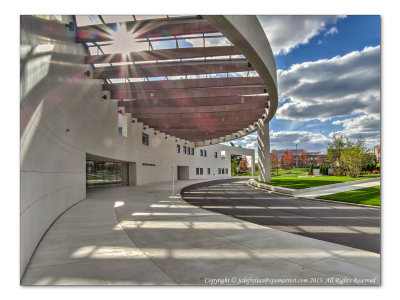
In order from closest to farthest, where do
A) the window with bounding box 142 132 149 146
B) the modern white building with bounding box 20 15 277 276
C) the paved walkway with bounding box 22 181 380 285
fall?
the paved walkway with bounding box 22 181 380 285, the modern white building with bounding box 20 15 277 276, the window with bounding box 142 132 149 146

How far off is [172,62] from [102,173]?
609 inches

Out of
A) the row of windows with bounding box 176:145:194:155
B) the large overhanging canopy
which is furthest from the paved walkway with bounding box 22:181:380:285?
the row of windows with bounding box 176:145:194:155

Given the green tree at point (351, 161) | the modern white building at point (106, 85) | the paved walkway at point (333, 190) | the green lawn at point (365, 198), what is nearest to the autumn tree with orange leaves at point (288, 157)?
the paved walkway at point (333, 190)

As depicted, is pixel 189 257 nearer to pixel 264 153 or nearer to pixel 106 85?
pixel 106 85

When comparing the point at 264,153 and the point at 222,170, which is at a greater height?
the point at 264,153

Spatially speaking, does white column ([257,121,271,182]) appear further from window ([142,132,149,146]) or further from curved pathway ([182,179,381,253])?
curved pathway ([182,179,381,253])

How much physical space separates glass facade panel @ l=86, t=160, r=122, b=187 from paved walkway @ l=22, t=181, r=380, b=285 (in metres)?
16.1

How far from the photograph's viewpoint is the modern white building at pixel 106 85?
593 cm

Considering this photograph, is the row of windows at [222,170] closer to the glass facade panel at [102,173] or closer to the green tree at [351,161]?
the glass facade panel at [102,173]

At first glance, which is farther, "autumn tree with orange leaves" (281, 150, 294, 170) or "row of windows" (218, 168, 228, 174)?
"row of windows" (218, 168, 228, 174)

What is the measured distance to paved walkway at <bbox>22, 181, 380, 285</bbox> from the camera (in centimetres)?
444

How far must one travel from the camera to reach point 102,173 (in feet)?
82.8

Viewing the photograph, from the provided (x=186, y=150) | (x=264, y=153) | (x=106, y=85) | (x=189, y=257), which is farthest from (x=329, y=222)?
(x=186, y=150)

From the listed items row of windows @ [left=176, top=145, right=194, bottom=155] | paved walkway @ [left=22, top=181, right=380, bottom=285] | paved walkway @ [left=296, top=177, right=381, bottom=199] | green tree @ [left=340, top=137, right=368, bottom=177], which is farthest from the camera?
row of windows @ [left=176, top=145, right=194, bottom=155]
